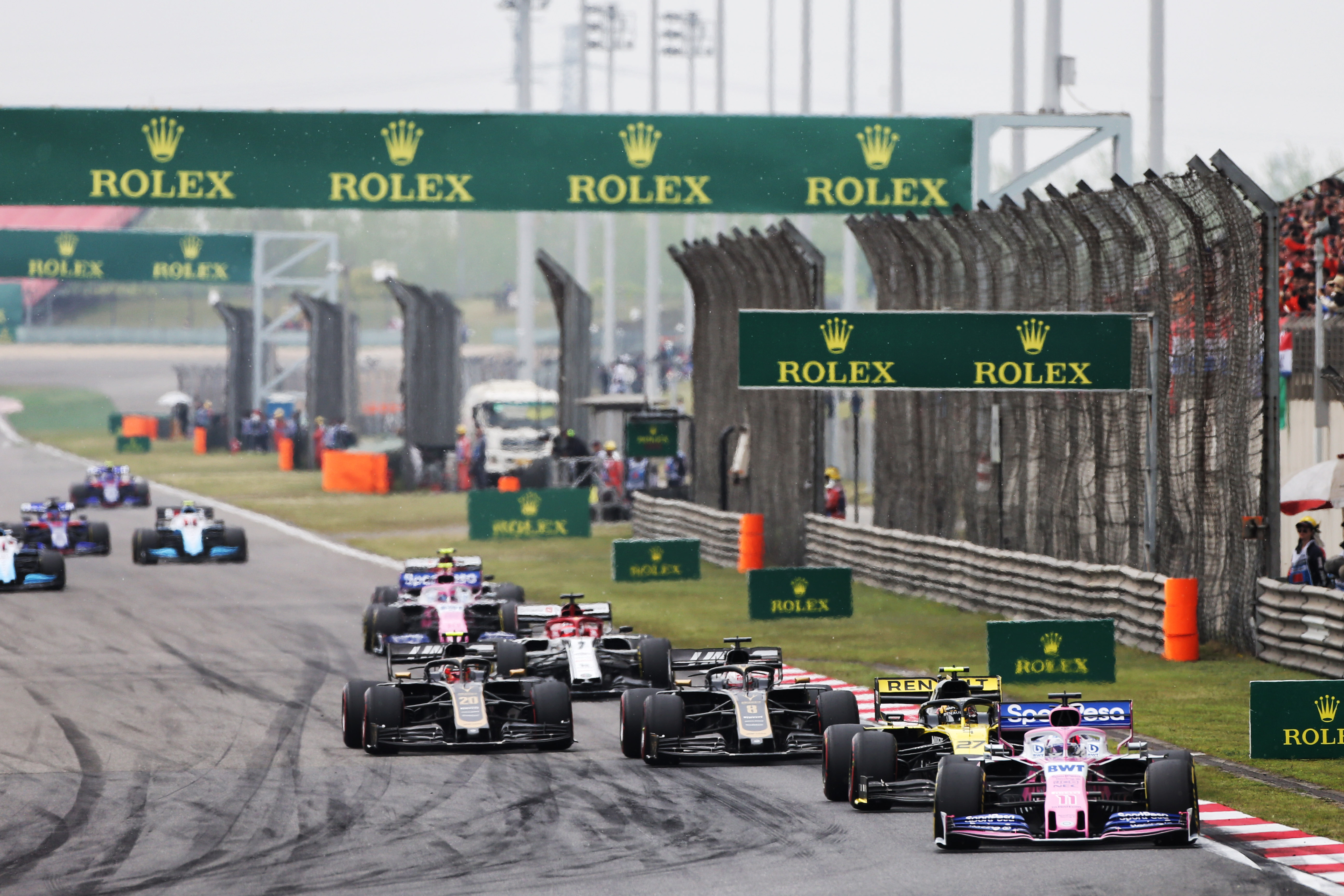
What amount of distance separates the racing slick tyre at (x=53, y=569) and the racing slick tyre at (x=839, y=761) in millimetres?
16231

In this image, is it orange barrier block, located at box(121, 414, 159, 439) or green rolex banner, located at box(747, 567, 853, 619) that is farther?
orange barrier block, located at box(121, 414, 159, 439)

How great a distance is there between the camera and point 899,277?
2833 centimetres

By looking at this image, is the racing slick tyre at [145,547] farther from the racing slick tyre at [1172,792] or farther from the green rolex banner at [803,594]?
the racing slick tyre at [1172,792]

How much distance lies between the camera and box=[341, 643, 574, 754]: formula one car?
589 inches

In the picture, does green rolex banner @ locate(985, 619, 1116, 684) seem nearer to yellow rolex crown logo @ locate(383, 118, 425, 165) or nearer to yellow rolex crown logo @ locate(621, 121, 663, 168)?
yellow rolex crown logo @ locate(621, 121, 663, 168)

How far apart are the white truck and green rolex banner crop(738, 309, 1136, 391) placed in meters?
23.1

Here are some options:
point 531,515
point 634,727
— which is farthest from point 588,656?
point 531,515

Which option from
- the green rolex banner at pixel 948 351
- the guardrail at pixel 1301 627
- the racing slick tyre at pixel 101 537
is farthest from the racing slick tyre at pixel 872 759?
the racing slick tyre at pixel 101 537

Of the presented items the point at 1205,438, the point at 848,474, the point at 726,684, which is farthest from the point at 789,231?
the point at 848,474

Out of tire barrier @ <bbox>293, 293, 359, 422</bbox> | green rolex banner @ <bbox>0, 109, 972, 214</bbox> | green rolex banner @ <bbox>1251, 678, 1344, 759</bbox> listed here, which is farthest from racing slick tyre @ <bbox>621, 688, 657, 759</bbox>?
tire barrier @ <bbox>293, 293, 359, 422</bbox>

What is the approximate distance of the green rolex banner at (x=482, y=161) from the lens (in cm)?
2786

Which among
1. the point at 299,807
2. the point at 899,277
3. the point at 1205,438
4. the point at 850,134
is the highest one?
the point at 850,134

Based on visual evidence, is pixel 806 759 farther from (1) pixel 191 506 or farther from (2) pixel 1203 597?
(1) pixel 191 506

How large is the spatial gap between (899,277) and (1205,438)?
8.39 metres
